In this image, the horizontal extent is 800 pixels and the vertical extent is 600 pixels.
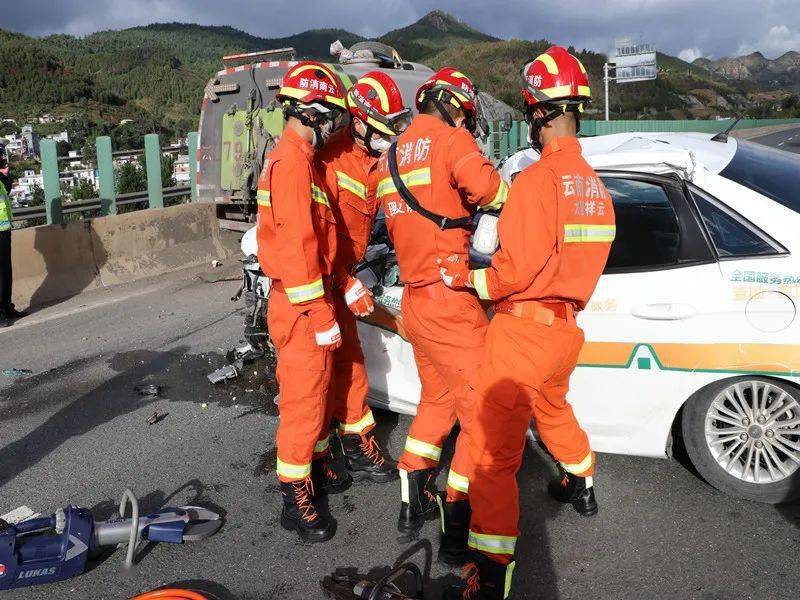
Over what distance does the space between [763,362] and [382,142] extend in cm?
208

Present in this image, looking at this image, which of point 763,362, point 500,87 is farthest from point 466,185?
point 500,87

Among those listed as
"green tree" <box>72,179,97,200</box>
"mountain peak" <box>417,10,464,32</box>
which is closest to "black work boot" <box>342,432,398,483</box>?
"green tree" <box>72,179,97,200</box>

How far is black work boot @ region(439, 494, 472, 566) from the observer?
309cm

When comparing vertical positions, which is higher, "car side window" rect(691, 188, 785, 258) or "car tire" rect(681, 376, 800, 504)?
"car side window" rect(691, 188, 785, 258)

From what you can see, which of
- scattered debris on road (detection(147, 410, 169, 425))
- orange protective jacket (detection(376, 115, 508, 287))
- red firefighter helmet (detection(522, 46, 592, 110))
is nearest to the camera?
red firefighter helmet (detection(522, 46, 592, 110))

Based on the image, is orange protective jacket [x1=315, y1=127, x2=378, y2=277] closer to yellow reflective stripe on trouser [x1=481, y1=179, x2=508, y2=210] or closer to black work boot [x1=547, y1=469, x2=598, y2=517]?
yellow reflective stripe on trouser [x1=481, y1=179, x2=508, y2=210]

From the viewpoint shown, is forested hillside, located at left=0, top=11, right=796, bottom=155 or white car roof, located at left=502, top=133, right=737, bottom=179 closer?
white car roof, located at left=502, top=133, right=737, bottom=179

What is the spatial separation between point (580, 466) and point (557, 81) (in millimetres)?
1738

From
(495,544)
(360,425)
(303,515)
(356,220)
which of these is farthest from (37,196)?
(495,544)

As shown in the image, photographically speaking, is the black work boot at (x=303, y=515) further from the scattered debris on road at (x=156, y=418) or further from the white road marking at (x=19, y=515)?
the scattered debris on road at (x=156, y=418)

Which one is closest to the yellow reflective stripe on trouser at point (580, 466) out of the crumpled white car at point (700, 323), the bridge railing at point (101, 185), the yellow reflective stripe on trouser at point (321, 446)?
the crumpled white car at point (700, 323)

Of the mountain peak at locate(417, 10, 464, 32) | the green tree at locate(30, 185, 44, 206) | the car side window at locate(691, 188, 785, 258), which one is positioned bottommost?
the car side window at locate(691, 188, 785, 258)

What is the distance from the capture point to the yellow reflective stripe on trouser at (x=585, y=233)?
2.66 m

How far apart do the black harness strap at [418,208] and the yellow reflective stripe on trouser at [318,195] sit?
0.37 m
